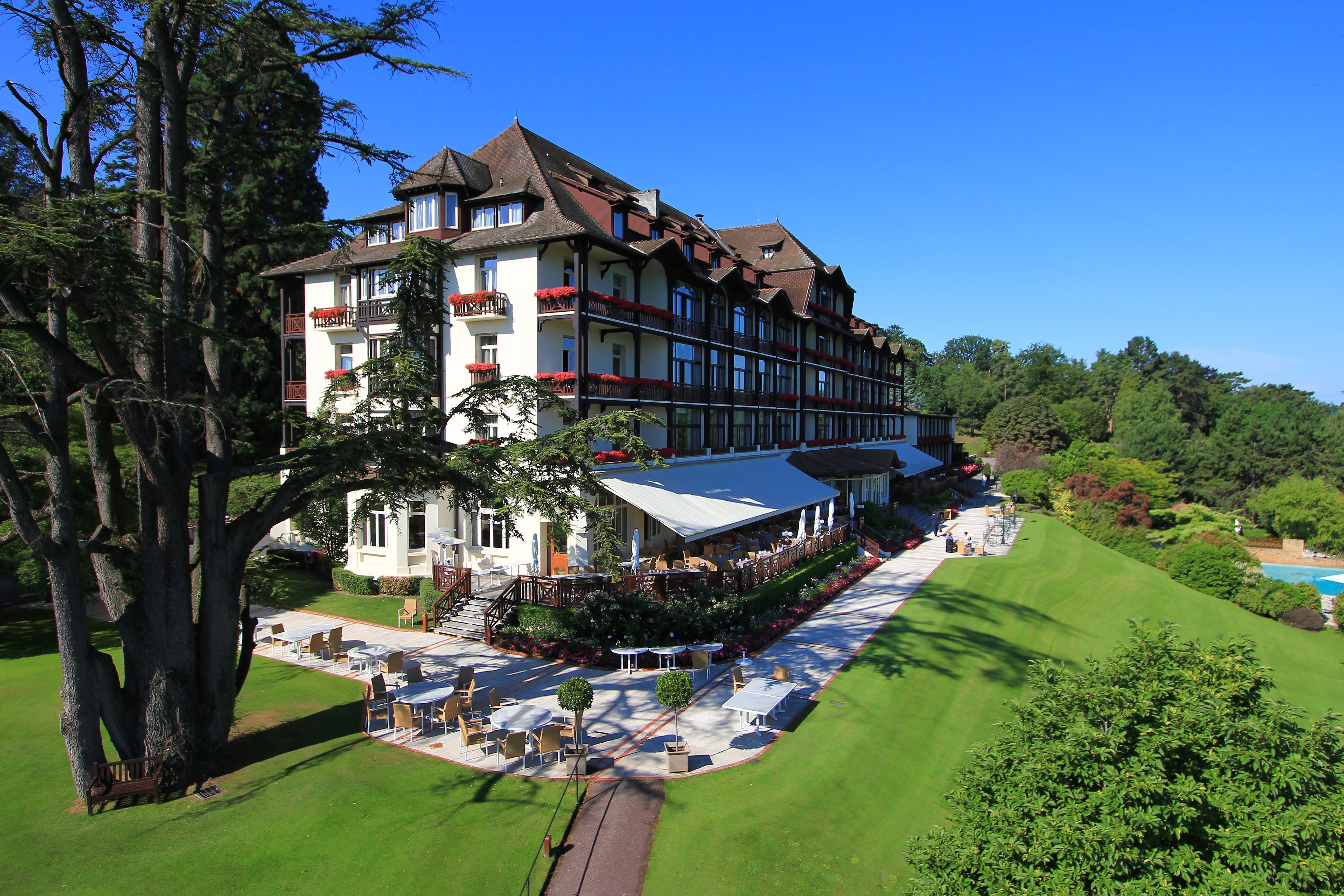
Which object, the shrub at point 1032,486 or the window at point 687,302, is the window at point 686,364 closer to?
the window at point 687,302

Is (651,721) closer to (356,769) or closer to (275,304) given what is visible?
(356,769)

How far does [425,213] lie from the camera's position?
89.8ft

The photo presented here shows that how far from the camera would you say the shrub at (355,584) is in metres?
26.7

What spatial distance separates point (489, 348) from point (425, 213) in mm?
6834

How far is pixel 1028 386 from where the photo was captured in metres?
113

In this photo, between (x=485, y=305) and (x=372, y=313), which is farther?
(x=372, y=313)

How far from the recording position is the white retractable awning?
182 ft

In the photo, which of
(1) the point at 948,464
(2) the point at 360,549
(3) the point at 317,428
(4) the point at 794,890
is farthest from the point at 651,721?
(1) the point at 948,464

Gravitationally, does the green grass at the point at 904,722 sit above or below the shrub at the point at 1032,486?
below

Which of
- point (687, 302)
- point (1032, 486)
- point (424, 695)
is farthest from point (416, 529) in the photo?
point (1032, 486)

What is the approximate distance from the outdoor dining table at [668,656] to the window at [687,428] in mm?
12282

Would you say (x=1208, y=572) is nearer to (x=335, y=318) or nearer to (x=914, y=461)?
(x=914, y=461)

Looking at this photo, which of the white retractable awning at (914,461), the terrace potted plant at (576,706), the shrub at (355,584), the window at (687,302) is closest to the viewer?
the terrace potted plant at (576,706)

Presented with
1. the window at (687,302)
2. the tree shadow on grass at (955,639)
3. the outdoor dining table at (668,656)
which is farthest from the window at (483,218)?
the tree shadow on grass at (955,639)
